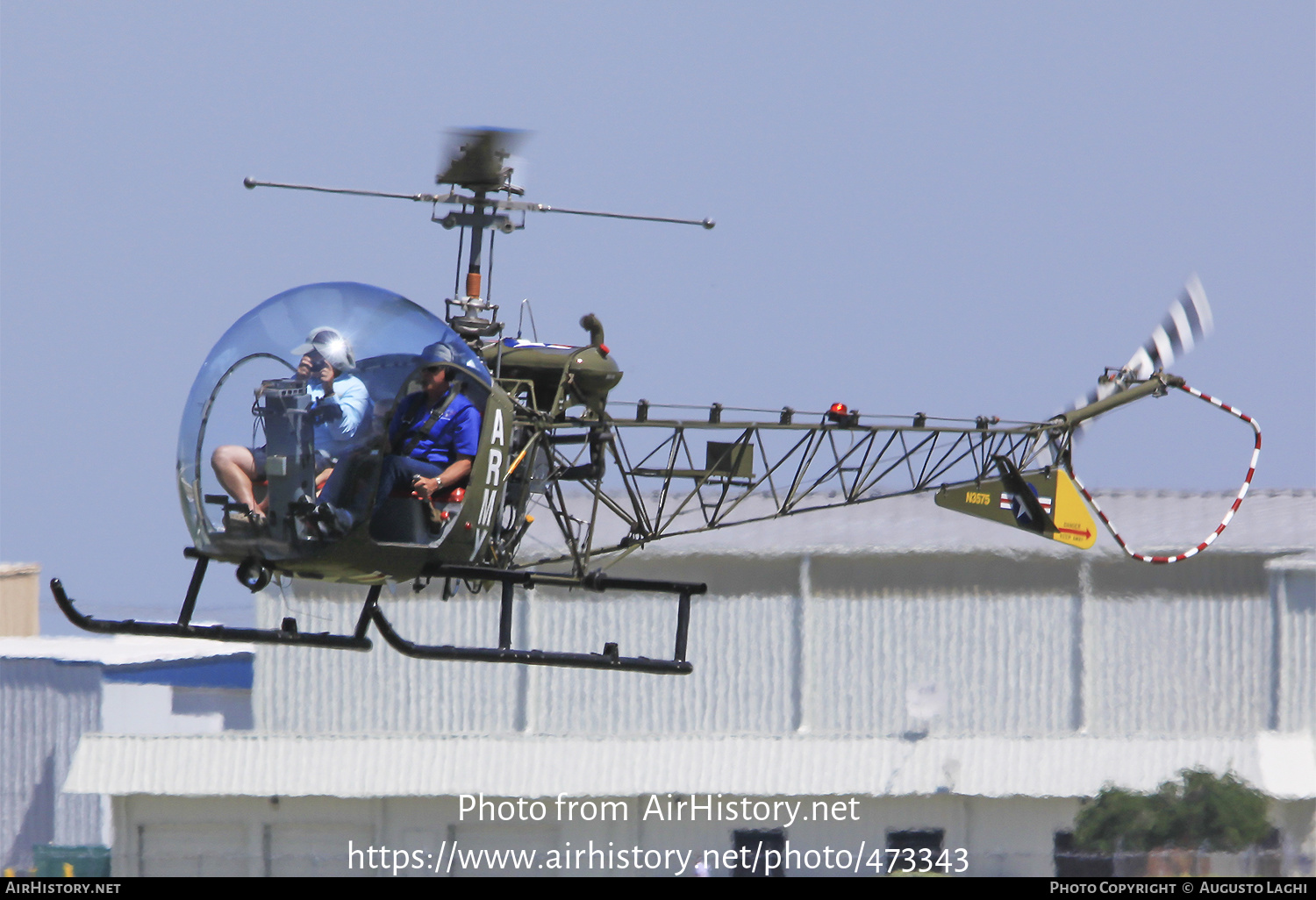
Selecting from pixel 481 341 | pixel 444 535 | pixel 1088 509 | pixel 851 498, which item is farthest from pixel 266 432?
pixel 1088 509

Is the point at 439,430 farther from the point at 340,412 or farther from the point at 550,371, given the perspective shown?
the point at 550,371

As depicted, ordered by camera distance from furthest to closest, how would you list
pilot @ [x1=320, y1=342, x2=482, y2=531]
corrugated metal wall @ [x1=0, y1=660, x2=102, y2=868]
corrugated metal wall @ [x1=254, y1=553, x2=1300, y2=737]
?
1. corrugated metal wall @ [x1=0, y1=660, x2=102, y2=868]
2. corrugated metal wall @ [x1=254, y1=553, x2=1300, y2=737]
3. pilot @ [x1=320, y1=342, x2=482, y2=531]

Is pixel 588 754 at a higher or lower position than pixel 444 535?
lower

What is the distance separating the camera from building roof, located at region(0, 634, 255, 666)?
3988 centimetres

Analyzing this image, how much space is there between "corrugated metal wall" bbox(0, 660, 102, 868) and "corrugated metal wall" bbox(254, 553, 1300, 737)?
7986 mm

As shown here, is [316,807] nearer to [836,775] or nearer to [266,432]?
[836,775]

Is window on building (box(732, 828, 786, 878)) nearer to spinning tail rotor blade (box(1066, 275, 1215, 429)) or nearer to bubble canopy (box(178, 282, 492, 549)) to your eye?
spinning tail rotor blade (box(1066, 275, 1215, 429))

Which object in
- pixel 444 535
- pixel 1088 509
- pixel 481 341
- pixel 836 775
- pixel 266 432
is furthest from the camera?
pixel 836 775

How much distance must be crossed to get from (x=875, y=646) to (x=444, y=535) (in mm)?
20381

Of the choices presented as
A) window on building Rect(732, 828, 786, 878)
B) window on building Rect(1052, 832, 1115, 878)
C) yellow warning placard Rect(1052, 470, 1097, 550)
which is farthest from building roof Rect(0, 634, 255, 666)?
yellow warning placard Rect(1052, 470, 1097, 550)

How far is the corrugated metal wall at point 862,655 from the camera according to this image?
29297 mm

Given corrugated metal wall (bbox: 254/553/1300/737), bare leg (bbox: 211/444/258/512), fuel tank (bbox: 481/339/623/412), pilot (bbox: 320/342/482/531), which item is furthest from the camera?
corrugated metal wall (bbox: 254/553/1300/737)

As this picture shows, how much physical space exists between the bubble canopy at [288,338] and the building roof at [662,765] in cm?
1959

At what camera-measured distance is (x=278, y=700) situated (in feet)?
108
